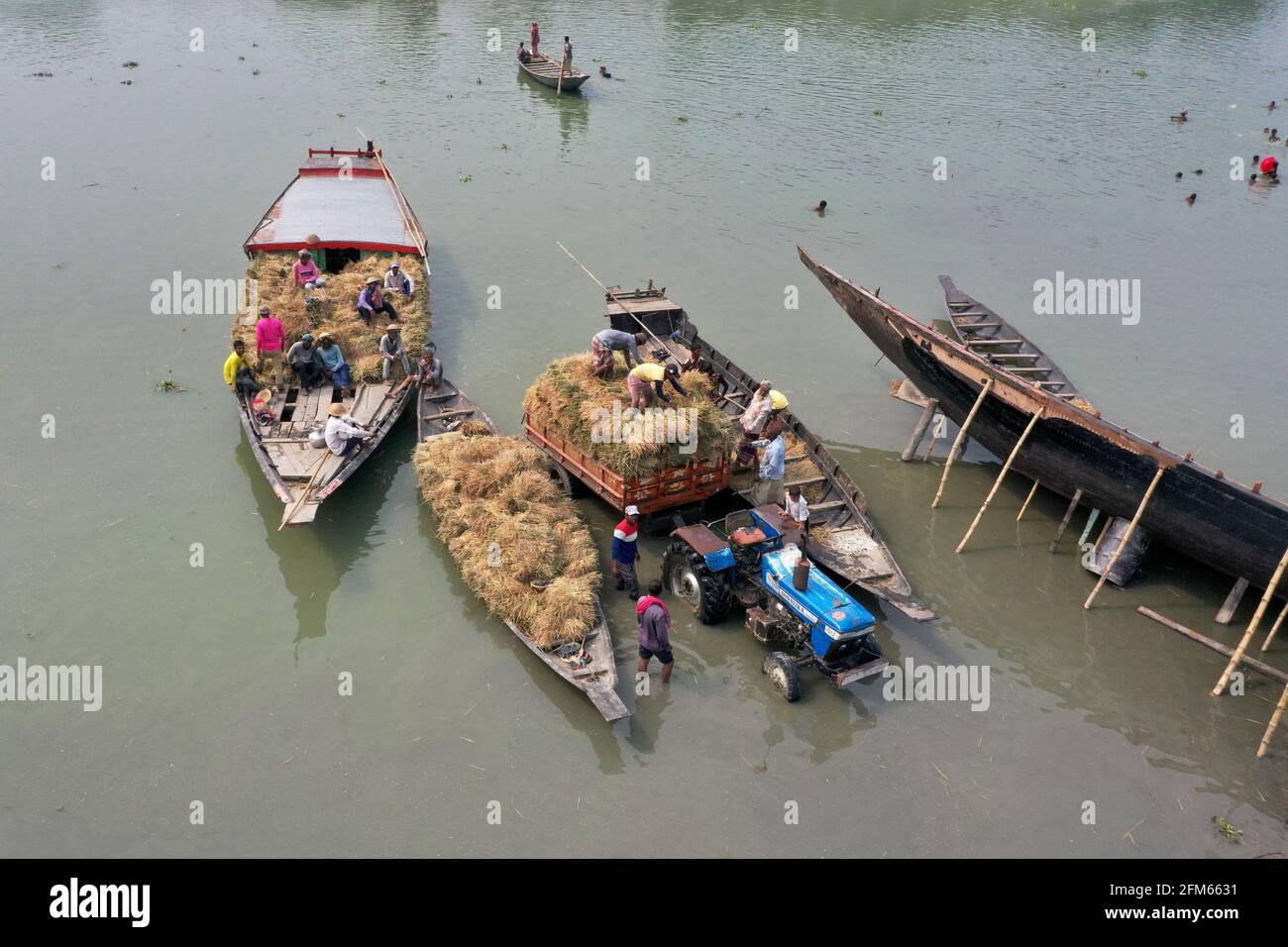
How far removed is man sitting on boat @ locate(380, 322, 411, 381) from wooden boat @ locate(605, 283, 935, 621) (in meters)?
4.25

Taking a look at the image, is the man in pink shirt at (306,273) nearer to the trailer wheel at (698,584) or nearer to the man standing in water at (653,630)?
the trailer wheel at (698,584)

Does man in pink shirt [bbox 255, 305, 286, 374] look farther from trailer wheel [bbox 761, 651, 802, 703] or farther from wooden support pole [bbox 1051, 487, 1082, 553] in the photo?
wooden support pole [bbox 1051, 487, 1082, 553]

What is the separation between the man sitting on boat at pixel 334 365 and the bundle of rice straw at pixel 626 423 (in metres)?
4.01

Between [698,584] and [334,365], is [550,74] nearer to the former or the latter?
[334,365]

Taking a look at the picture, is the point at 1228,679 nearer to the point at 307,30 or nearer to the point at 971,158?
the point at 971,158

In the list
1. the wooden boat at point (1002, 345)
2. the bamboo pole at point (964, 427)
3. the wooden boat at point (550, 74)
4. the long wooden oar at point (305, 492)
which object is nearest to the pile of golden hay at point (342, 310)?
the long wooden oar at point (305, 492)

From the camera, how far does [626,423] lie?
12953 mm

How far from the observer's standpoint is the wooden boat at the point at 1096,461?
1238 cm

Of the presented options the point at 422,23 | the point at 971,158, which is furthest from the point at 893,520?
the point at 422,23

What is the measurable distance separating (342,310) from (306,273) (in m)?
1.68

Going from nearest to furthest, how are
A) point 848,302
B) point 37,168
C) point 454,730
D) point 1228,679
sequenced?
point 454,730
point 1228,679
point 848,302
point 37,168

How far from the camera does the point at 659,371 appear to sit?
42.5 ft

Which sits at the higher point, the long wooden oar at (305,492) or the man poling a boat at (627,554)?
the long wooden oar at (305,492)
